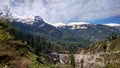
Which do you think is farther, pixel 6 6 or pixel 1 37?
pixel 6 6

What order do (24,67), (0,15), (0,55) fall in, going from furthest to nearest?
(0,15)
(0,55)
(24,67)

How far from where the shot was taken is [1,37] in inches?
1353

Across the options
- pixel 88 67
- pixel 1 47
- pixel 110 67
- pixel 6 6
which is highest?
pixel 6 6

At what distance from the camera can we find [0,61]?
32312 mm

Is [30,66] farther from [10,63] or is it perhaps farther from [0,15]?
[0,15]

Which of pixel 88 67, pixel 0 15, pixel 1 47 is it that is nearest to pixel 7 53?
pixel 1 47

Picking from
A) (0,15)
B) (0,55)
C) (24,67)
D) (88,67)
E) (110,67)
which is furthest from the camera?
(88,67)

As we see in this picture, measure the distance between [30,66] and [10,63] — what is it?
2.65 m

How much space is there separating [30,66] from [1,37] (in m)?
6.21

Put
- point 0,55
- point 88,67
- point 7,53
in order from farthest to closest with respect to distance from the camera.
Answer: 1. point 88,67
2. point 7,53
3. point 0,55

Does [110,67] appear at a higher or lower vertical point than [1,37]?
lower

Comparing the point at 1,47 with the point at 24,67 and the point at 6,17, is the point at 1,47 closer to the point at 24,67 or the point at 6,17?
the point at 24,67

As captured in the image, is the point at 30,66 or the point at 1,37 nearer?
the point at 30,66

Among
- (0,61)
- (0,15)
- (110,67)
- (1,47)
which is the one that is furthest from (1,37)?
(0,15)
